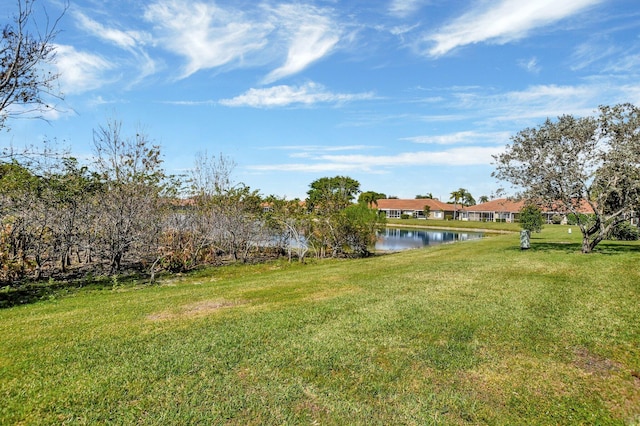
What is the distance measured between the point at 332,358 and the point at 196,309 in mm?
3684

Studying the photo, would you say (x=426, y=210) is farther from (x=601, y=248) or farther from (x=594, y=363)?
(x=594, y=363)

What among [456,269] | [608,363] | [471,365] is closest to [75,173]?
[456,269]

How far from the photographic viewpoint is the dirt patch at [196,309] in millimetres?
7129

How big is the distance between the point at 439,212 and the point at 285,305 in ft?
251

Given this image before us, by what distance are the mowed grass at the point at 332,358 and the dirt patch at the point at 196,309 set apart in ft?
0.14

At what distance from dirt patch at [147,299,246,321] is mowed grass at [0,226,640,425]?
0.14 feet

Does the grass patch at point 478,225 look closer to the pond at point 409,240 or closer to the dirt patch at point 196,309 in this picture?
the pond at point 409,240

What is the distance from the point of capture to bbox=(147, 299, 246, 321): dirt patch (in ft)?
23.4

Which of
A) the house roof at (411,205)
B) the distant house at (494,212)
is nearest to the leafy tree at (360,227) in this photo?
the distant house at (494,212)

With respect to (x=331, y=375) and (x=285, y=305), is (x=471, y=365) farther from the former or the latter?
(x=285, y=305)

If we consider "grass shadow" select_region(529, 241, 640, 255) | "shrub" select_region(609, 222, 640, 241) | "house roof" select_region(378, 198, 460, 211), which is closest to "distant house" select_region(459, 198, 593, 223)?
"house roof" select_region(378, 198, 460, 211)

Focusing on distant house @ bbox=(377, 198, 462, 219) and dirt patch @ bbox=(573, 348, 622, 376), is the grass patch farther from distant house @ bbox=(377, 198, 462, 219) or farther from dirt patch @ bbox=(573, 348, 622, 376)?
dirt patch @ bbox=(573, 348, 622, 376)

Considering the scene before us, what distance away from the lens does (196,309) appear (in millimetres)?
7664

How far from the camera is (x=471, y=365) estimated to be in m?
4.90
